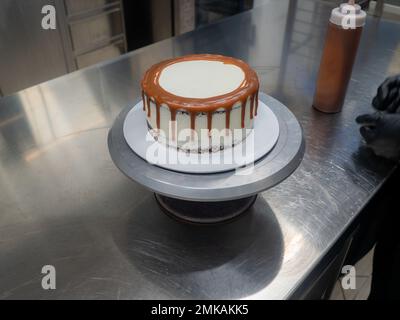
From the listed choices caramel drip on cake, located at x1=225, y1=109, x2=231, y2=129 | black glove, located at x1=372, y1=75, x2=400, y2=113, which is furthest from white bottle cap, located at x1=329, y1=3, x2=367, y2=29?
caramel drip on cake, located at x1=225, y1=109, x2=231, y2=129

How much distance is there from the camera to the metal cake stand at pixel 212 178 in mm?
598

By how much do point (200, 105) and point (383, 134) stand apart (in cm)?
48

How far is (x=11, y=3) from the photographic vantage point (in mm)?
2047

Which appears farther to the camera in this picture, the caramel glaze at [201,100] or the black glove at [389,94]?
the black glove at [389,94]

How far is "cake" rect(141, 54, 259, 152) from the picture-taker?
2.02 feet

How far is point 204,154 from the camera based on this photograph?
2.16ft

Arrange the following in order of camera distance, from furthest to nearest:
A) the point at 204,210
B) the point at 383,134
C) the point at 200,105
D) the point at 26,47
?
the point at 26,47 → the point at 383,134 → the point at 204,210 → the point at 200,105

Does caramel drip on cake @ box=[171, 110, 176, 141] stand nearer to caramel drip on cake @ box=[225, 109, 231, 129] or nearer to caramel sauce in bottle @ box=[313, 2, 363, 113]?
caramel drip on cake @ box=[225, 109, 231, 129]

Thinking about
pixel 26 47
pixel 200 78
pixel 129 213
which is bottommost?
pixel 26 47

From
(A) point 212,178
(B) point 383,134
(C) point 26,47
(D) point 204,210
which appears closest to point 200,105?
(A) point 212,178

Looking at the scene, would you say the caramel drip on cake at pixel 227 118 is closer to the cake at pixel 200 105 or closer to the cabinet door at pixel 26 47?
the cake at pixel 200 105

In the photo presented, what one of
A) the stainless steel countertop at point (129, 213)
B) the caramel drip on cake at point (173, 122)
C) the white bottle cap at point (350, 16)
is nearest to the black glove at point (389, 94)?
the stainless steel countertop at point (129, 213)

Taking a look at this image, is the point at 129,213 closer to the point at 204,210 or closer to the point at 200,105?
the point at 204,210

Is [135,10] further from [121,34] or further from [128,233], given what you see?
[128,233]
